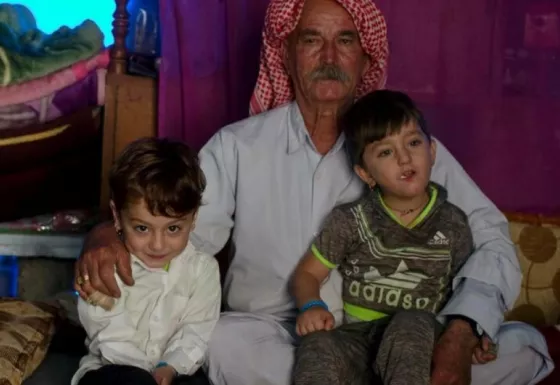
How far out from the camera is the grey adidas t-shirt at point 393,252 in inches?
82.5

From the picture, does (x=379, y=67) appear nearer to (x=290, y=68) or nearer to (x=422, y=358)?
(x=290, y=68)

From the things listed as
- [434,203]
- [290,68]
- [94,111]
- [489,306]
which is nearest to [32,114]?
[94,111]

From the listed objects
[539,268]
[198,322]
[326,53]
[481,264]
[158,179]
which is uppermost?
[326,53]

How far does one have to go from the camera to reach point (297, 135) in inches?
93.9

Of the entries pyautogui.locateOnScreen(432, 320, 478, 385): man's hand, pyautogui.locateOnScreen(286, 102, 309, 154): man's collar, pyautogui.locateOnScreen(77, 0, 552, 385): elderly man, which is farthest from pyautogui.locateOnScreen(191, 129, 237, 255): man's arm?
pyautogui.locateOnScreen(432, 320, 478, 385): man's hand

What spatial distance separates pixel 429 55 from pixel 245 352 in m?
1.21

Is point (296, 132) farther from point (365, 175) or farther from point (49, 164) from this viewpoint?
point (49, 164)

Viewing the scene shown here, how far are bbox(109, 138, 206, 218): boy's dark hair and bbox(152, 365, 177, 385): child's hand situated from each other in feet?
1.15

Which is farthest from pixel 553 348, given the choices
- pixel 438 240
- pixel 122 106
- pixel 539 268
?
pixel 122 106

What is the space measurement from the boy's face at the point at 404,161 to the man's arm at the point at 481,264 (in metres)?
0.24

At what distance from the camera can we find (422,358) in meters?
1.87

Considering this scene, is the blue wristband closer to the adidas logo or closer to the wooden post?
the adidas logo

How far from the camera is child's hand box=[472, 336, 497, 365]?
2031 millimetres

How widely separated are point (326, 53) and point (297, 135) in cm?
24
